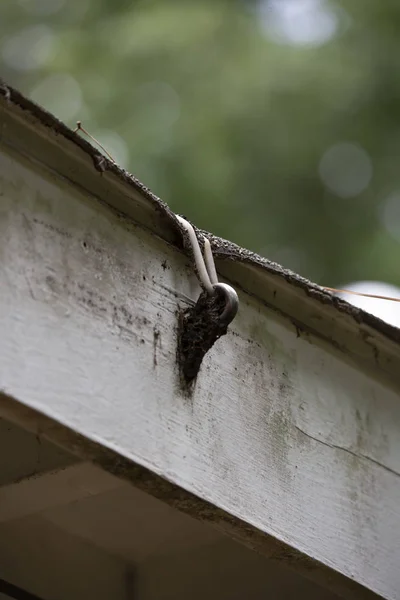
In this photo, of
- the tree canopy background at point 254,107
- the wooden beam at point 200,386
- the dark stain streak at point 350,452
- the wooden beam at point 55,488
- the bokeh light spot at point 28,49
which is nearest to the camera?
the wooden beam at point 200,386

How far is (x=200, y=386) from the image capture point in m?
0.86

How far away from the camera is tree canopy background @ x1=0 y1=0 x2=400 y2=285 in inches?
137

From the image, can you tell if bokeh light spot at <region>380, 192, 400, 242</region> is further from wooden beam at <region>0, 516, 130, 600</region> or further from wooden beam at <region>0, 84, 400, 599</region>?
wooden beam at <region>0, 516, 130, 600</region>

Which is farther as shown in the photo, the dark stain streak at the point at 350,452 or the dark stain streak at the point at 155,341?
the dark stain streak at the point at 350,452

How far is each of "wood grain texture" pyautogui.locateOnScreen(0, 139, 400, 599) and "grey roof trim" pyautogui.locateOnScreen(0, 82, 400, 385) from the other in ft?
0.05

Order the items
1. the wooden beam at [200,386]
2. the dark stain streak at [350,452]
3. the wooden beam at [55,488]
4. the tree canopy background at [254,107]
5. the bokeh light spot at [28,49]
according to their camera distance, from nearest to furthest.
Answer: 1. the wooden beam at [200,386]
2. the wooden beam at [55,488]
3. the dark stain streak at [350,452]
4. the tree canopy background at [254,107]
5. the bokeh light spot at [28,49]

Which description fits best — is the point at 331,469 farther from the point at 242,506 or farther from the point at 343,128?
the point at 343,128

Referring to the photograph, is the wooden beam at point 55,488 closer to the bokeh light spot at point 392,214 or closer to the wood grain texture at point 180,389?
the wood grain texture at point 180,389

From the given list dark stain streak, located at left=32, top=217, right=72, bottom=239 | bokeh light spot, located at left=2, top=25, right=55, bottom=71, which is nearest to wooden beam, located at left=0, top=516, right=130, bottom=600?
dark stain streak, located at left=32, top=217, right=72, bottom=239

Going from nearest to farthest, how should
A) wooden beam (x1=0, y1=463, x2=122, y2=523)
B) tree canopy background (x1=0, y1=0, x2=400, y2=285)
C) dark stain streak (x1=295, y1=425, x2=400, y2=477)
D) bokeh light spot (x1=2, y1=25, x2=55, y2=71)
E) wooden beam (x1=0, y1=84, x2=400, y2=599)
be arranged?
wooden beam (x1=0, y1=84, x2=400, y2=599) < wooden beam (x1=0, y1=463, x2=122, y2=523) < dark stain streak (x1=295, y1=425, x2=400, y2=477) < tree canopy background (x1=0, y1=0, x2=400, y2=285) < bokeh light spot (x1=2, y1=25, x2=55, y2=71)

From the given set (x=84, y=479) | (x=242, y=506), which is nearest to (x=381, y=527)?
(x=242, y=506)

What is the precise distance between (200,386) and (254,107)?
297 cm

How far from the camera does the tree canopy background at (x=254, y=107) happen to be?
3.49 m

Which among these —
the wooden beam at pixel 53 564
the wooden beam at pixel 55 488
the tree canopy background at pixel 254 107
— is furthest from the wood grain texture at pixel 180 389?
the tree canopy background at pixel 254 107
